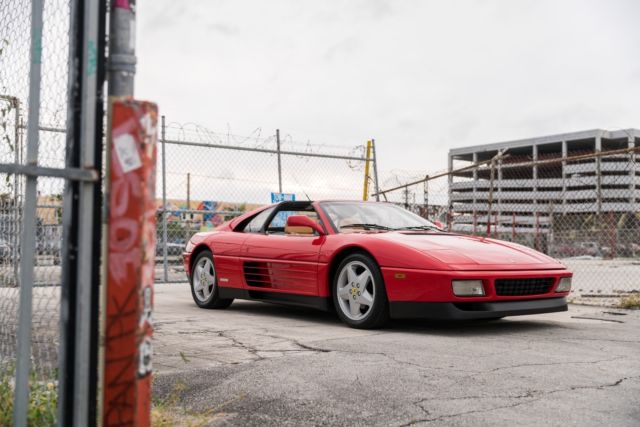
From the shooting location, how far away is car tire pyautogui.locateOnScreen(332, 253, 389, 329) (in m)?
5.95

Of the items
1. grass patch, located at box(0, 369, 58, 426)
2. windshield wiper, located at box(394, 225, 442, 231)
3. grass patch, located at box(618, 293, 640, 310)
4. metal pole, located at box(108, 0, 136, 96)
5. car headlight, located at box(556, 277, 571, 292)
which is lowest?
grass patch, located at box(618, 293, 640, 310)

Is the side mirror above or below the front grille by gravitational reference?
above

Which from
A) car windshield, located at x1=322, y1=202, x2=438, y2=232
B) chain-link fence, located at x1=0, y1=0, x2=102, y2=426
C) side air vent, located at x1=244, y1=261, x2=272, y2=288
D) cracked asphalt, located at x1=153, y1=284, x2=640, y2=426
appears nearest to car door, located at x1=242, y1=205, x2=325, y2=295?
side air vent, located at x1=244, y1=261, x2=272, y2=288

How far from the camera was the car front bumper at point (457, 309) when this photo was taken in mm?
5648

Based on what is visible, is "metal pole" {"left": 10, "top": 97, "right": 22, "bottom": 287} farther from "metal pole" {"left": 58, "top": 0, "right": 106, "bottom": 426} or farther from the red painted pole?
the red painted pole

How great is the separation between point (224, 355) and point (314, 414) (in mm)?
1556

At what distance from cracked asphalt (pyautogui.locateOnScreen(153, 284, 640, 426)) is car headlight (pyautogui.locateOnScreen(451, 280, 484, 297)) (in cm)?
34

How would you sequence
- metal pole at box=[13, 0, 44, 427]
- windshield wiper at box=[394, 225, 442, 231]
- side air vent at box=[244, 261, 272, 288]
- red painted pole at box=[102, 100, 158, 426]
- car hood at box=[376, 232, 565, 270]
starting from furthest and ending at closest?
1. side air vent at box=[244, 261, 272, 288]
2. windshield wiper at box=[394, 225, 442, 231]
3. car hood at box=[376, 232, 565, 270]
4. metal pole at box=[13, 0, 44, 427]
5. red painted pole at box=[102, 100, 158, 426]

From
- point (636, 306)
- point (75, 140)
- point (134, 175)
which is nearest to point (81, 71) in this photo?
point (75, 140)

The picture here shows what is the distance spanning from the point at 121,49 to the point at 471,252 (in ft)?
14.3

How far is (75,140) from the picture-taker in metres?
2.16

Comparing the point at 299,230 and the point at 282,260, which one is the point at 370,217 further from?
the point at 282,260

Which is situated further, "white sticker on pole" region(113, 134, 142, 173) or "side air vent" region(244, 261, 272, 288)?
"side air vent" region(244, 261, 272, 288)

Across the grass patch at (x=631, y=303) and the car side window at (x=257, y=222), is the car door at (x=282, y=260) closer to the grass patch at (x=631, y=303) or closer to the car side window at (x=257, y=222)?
the car side window at (x=257, y=222)
